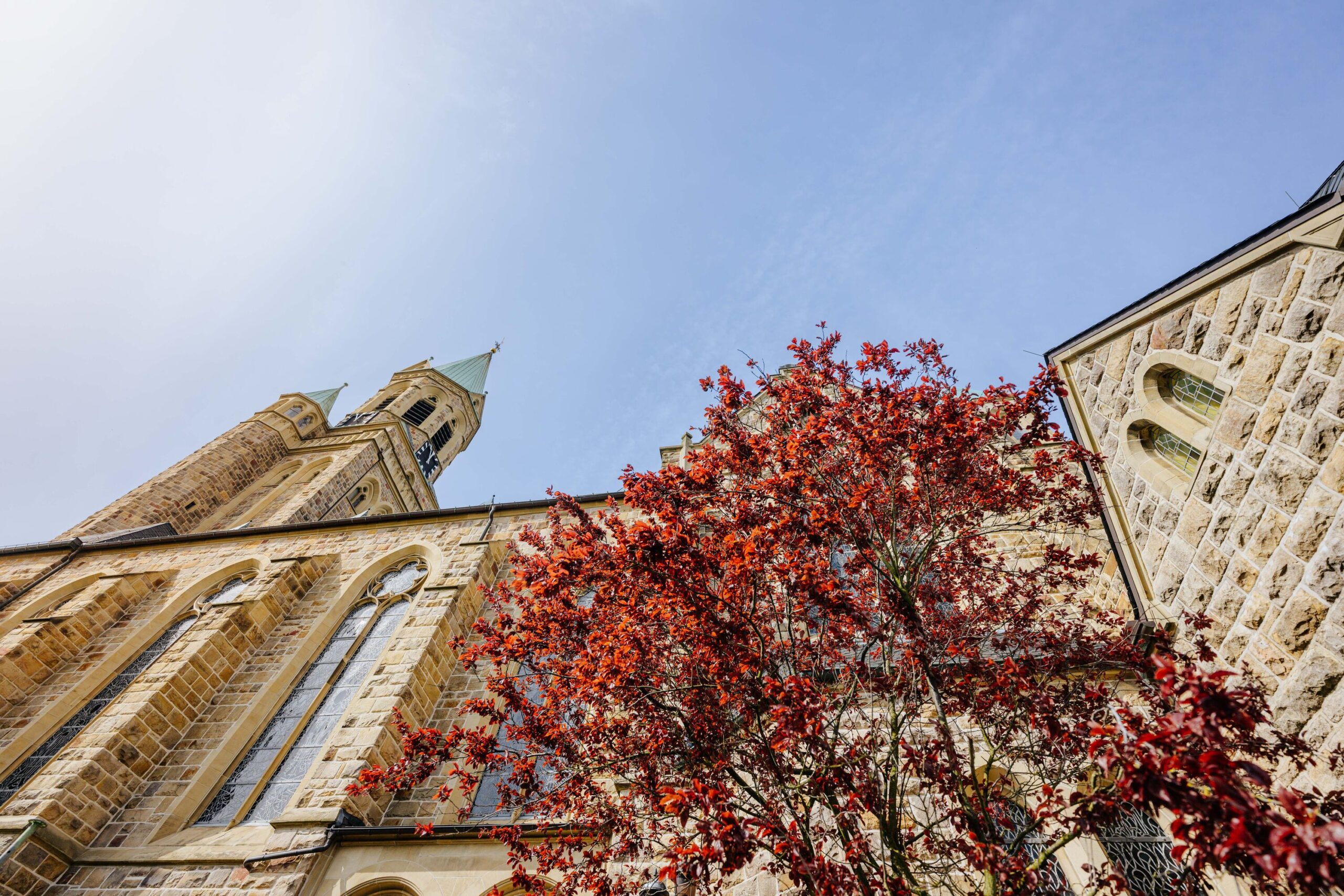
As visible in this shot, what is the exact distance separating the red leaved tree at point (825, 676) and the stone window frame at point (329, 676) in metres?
4.30

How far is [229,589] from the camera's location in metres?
14.2

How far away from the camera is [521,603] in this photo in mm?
6441

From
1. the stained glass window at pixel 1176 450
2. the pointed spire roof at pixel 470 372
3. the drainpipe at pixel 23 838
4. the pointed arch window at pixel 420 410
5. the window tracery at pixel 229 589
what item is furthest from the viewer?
the pointed spire roof at pixel 470 372

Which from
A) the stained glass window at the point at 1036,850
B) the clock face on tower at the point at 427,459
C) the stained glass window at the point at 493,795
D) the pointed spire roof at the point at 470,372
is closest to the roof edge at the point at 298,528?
the stained glass window at the point at 493,795

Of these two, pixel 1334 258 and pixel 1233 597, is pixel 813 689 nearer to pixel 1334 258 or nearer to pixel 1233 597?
pixel 1233 597

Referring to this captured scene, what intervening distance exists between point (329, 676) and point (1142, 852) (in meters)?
11.5

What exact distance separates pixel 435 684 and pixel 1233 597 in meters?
9.78

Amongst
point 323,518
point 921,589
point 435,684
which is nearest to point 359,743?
point 435,684

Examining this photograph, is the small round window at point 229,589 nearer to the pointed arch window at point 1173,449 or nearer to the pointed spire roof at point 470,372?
the pointed arch window at point 1173,449

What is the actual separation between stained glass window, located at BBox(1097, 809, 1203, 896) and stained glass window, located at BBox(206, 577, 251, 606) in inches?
589

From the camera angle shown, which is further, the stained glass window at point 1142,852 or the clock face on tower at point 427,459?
the clock face on tower at point 427,459

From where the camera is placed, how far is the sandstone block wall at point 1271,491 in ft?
13.5

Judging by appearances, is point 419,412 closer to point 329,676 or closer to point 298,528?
point 298,528

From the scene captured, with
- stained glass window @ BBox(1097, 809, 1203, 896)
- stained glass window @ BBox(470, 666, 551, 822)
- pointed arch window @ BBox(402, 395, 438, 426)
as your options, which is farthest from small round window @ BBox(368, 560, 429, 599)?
pointed arch window @ BBox(402, 395, 438, 426)
